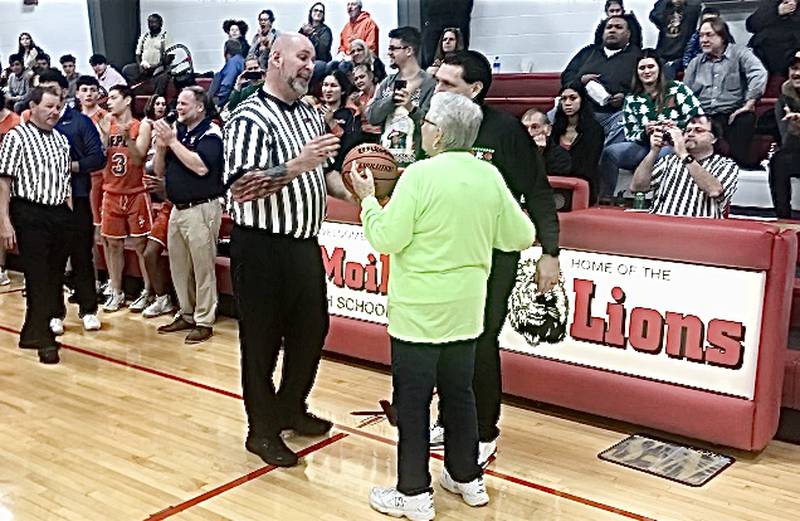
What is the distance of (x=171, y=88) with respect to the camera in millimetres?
11484

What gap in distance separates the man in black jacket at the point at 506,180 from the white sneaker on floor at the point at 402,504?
1.40ft

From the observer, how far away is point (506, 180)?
350 cm

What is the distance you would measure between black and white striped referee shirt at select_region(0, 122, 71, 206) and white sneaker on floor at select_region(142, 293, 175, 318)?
52.9 inches

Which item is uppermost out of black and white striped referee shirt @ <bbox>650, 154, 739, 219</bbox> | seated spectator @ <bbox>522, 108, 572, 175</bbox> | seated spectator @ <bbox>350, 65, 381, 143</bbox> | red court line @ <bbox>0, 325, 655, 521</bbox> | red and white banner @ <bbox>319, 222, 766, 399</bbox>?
seated spectator @ <bbox>350, 65, 381, 143</bbox>

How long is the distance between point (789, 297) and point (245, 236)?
2.38m

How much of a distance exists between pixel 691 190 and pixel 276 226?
8.12 feet

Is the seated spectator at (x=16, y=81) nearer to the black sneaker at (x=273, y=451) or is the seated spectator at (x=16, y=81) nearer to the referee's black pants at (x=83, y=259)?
the referee's black pants at (x=83, y=259)

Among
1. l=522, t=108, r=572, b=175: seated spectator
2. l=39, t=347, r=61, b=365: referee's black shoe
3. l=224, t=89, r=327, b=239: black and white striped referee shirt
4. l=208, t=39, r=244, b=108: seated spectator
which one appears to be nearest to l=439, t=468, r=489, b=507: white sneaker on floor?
l=224, t=89, r=327, b=239: black and white striped referee shirt

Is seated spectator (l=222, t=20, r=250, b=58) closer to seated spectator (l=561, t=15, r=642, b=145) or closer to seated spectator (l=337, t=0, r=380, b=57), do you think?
seated spectator (l=337, t=0, r=380, b=57)

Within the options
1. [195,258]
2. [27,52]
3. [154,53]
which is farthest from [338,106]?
[27,52]

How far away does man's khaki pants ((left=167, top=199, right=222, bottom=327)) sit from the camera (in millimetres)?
5824

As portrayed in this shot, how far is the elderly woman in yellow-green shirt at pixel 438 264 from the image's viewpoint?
294cm

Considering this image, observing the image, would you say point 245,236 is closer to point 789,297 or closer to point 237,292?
point 237,292

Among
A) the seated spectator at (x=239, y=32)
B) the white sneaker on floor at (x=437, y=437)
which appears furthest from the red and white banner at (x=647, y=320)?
the seated spectator at (x=239, y=32)
